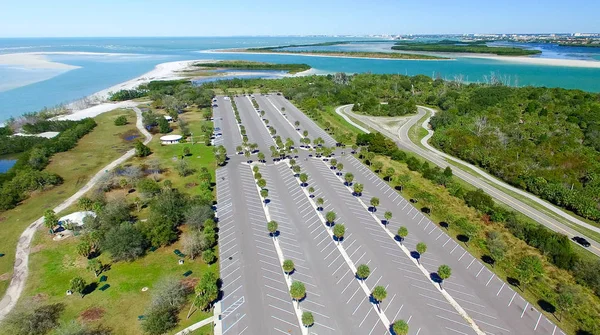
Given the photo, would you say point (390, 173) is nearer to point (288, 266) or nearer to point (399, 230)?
point (399, 230)

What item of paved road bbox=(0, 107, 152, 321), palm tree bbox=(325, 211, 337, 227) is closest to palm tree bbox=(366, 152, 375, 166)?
palm tree bbox=(325, 211, 337, 227)

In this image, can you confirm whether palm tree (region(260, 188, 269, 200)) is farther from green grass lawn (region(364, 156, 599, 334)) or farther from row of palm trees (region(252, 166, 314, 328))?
green grass lawn (region(364, 156, 599, 334))

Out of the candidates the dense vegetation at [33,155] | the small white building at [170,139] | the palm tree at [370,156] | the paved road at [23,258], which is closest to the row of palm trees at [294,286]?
the paved road at [23,258]

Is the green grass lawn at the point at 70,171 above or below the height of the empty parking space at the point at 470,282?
above

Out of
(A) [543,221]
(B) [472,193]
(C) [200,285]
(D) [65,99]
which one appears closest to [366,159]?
(B) [472,193]

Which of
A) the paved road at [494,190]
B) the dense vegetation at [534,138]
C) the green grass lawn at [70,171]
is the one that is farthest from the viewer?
the dense vegetation at [534,138]

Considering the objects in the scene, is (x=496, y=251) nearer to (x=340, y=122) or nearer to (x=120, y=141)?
(x=340, y=122)

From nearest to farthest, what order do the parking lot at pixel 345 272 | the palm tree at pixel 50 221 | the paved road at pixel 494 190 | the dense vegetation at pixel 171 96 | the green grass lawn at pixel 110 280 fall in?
the parking lot at pixel 345 272, the green grass lawn at pixel 110 280, the palm tree at pixel 50 221, the paved road at pixel 494 190, the dense vegetation at pixel 171 96

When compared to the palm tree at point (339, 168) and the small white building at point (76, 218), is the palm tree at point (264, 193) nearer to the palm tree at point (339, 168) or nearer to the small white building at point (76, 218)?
the palm tree at point (339, 168)
